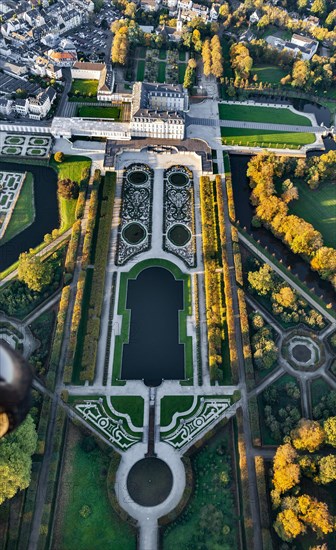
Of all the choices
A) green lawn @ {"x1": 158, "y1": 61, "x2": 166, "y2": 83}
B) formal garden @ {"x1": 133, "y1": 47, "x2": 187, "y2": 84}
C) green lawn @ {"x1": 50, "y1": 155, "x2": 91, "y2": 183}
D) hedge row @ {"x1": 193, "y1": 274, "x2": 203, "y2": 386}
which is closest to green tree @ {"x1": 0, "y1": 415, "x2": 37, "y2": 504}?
hedge row @ {"x1": 193, "y1": 274, "x2": 203, "y2": 386}

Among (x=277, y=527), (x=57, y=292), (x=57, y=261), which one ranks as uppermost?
A: (x=57, y=261)

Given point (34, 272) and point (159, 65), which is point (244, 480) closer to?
point (34, 272)

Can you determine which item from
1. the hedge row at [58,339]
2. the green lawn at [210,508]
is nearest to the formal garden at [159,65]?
the hedge row at [58,339]

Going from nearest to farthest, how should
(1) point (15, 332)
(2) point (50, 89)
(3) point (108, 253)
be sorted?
(1) point (15, 332)
(3) point (108, 253)
(2) point (50, 89)

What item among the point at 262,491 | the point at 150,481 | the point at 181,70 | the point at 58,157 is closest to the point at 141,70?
the point at 181,70

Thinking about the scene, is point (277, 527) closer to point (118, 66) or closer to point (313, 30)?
point (118, 66)

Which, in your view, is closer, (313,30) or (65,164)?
Answer: (65,164)

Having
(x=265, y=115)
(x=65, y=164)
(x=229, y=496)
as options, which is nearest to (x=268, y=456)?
(x=229, y=496)
